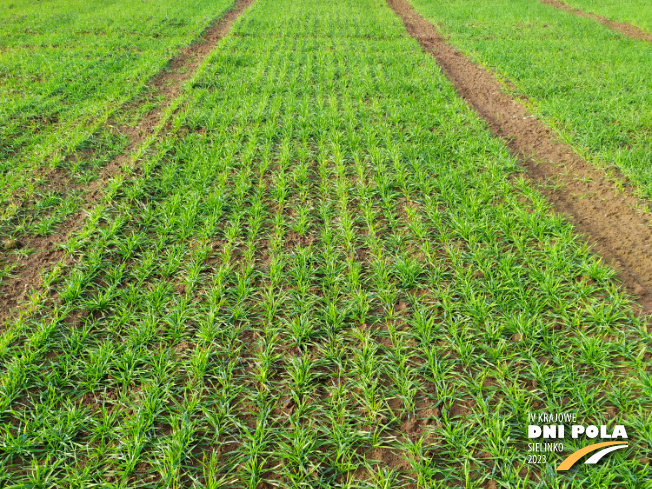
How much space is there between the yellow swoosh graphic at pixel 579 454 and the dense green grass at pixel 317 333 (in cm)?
8

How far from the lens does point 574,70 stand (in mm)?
9102

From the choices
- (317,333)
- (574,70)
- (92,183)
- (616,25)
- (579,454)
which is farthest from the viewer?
(616,25)

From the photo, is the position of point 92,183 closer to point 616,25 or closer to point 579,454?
point 579,454

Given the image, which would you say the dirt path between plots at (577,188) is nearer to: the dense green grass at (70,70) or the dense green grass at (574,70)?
the dense green grass at (574,70)

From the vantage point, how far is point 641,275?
3936mm

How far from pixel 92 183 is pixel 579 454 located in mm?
5789

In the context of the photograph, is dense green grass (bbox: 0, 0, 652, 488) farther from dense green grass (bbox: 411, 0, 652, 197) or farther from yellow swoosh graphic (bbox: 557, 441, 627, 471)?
dense green grass (bbox: 411, 0, 652, 197)

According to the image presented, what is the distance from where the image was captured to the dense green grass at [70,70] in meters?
5.71

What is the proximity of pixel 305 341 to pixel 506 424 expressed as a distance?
1.56 metres

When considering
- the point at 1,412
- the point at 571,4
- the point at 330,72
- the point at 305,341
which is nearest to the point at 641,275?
the point at 305,341

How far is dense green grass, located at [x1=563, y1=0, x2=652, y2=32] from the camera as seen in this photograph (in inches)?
528

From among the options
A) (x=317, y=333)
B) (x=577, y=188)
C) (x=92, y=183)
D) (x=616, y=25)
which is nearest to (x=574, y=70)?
(x=577, y=188)

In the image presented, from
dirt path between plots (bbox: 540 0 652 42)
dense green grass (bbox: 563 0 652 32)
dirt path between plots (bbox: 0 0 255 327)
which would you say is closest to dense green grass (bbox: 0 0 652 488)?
dirt path between plots (bbox: 0 0 255 327)

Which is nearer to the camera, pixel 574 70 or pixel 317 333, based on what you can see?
pixel 317 333
